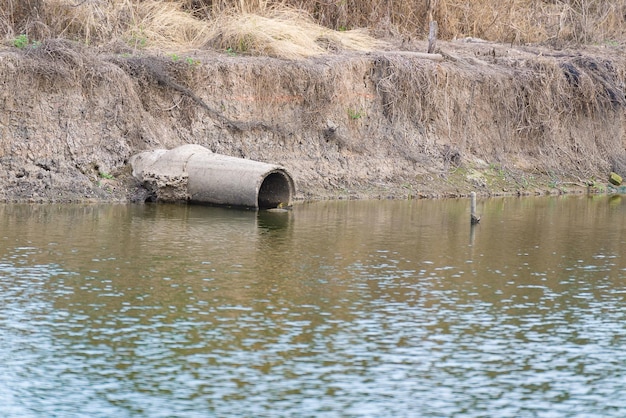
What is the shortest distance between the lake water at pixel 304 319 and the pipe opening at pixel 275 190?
193 centimetres

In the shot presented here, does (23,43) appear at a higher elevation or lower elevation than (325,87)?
higher

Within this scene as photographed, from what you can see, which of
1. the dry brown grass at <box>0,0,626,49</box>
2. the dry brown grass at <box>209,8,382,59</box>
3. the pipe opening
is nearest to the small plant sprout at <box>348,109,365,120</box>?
the dry brown grass at <box>209,8,382,59</box>

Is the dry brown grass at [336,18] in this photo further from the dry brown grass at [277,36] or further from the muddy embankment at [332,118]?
the muddy embankment at [332,118]

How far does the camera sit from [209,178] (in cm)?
1923

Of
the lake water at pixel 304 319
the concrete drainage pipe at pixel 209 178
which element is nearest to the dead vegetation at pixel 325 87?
the concrete drainage pipe at pixel 209 178

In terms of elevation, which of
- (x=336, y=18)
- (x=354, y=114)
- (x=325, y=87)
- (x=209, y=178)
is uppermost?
(x=336, y=18)

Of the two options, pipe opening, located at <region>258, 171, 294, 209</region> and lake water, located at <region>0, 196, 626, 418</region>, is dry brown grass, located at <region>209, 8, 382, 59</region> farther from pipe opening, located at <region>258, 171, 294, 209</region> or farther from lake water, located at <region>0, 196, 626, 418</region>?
lake water, located at <region>0, 196, 626, 418</region>

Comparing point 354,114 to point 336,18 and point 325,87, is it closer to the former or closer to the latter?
point 325,87

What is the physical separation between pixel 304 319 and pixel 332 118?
12727 mm

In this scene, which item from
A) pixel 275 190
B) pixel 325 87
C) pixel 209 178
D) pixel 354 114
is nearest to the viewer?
pixel 209 178

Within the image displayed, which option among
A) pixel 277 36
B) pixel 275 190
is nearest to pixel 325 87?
pixel 277 36

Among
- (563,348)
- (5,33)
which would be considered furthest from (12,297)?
(5,33)

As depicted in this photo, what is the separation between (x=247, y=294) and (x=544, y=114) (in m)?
15.5

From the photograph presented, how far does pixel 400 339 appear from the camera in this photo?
9.94 metres
